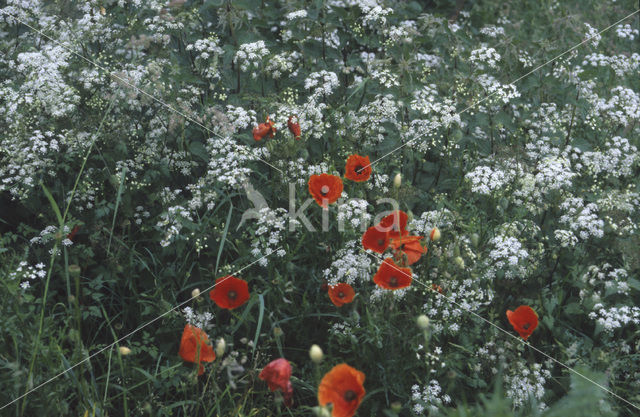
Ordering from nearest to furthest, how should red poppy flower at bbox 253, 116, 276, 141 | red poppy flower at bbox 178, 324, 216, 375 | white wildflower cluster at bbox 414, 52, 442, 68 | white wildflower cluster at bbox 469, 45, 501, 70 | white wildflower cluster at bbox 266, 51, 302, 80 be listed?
1. red poppy flower at bbox 178, 324, 216, 375
2. red poppy flower at bbox 253, 116, 276, 141
3. white wildflower cluster at bbox 266, 51, 302, 80
4. white wildflower cluster at bbox 469, 45, 501, 70
5. white wildflower cluster at bbox 414, 52, 442, 68

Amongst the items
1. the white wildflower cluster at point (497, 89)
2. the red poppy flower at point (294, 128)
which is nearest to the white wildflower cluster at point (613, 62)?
the white wildflower cluster at point (497, 89)

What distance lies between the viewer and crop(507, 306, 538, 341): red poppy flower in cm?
221

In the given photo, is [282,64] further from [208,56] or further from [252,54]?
[208,56]

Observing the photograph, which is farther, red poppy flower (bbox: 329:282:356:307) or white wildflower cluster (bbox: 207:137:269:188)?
white wildflower cluster (bbox: 207:137:269:188)

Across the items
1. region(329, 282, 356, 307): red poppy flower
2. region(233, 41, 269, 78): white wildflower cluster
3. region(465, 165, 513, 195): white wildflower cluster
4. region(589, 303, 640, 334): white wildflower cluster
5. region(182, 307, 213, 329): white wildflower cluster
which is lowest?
region(589, 303, 640, 334): white wildflower cluster

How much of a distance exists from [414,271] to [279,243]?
1.88 feet

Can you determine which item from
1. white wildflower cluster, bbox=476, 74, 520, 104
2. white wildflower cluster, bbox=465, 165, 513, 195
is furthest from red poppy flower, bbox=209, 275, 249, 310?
white wildflower cluster, bbox=476, 74, 520, 104

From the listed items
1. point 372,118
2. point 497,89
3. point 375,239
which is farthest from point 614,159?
point 375,239

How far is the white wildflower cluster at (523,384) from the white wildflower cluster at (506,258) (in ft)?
1.20

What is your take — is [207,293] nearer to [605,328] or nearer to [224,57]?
[224,57]

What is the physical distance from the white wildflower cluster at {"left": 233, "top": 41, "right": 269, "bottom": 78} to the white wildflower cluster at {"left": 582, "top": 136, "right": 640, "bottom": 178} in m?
1.61

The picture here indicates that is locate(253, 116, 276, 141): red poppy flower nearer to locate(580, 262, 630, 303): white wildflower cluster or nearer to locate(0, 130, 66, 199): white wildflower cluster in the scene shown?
locate(0, 130, 66, 199): white wildflower cluster

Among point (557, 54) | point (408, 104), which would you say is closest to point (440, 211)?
point (408, 104)

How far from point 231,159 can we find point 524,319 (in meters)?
1.29
